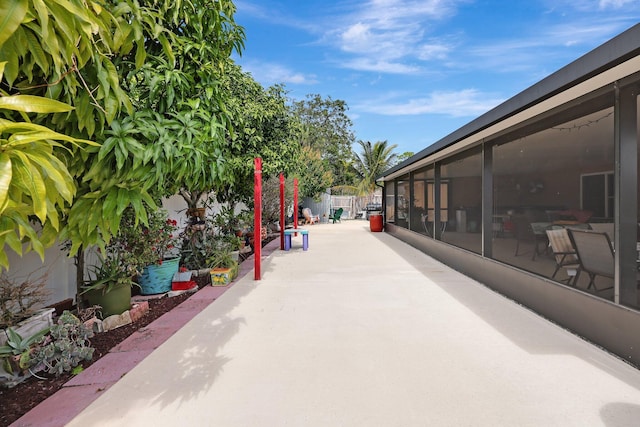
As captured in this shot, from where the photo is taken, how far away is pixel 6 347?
239 centimetres

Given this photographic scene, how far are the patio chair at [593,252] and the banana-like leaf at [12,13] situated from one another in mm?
4916

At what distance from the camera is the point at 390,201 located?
594 inches

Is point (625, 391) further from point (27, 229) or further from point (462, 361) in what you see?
point (27, 229)

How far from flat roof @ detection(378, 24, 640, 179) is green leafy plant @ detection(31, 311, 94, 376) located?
481 centimetres

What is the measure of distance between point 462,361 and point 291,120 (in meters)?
6.90

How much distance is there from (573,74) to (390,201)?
12181 millimetres

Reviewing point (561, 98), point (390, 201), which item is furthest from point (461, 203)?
point (561, 98)

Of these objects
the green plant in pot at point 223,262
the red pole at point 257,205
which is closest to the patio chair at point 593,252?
the red pole at point 257,205

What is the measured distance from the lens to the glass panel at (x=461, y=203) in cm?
802

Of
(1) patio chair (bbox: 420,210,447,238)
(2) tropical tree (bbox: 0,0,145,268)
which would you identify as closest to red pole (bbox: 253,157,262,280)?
(2) tropical tree (bbox: 0,0,145,268)

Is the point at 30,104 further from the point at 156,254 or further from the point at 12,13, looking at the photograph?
the point at 156,254

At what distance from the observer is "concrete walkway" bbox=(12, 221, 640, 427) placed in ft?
6.89

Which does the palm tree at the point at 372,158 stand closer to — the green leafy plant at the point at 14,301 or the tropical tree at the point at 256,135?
the tropical tree at the point at 256,135

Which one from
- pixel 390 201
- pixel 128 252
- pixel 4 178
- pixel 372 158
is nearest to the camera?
pixel 4 178
